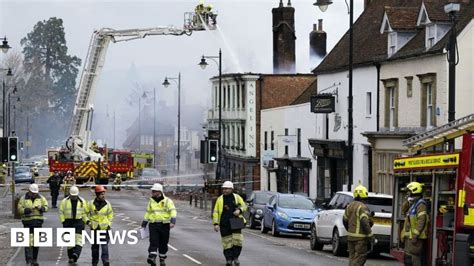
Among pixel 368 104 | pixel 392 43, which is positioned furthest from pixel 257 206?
pixel 368 104

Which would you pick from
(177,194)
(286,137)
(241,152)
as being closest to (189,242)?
(286,137)

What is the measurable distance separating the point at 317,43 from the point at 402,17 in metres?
27.7

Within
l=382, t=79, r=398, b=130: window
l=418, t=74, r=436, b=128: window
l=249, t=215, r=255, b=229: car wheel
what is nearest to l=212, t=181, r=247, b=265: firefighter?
l=249, t=215, r=255, b=229: car wheel

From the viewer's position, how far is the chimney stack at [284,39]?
2891 inches

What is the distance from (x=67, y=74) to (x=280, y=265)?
13757cm

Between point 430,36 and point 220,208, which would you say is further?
point 430,36

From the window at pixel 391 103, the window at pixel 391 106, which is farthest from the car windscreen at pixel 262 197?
the window at pixel 391 106

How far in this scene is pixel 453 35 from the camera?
87.2 feet

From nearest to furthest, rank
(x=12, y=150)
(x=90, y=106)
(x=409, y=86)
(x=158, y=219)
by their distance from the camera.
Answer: (x=158, y=219), (x=12, y=150), (x=409, y=86), (x=90, y=106)

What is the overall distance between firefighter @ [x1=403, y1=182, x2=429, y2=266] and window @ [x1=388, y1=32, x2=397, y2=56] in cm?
2537

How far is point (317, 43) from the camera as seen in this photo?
7256cm

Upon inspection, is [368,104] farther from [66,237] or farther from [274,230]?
[66,237]

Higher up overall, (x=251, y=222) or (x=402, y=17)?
(x=402, y=17)

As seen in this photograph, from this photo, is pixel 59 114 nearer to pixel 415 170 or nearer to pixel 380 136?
pixel 380 136
